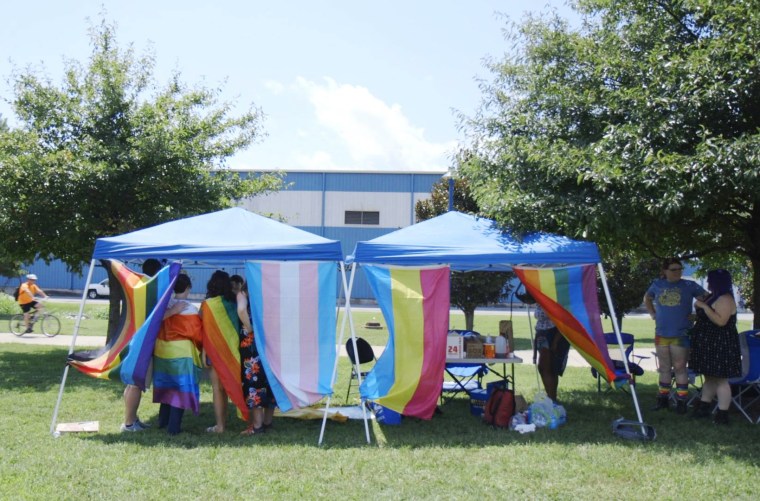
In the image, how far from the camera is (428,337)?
6.32 m

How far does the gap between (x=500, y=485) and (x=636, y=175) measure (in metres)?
3.12

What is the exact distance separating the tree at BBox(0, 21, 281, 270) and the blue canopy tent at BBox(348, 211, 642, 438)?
4599 millimetres

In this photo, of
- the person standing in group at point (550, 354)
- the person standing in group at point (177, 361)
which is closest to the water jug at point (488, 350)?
the person standing in group at point (550, 354)

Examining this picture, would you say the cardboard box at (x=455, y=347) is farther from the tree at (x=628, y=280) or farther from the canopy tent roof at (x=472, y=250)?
the tree at (x=628, y=280)

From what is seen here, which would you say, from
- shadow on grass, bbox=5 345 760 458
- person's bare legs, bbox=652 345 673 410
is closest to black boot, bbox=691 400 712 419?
shadow on grass, bbox=5 345 760 458

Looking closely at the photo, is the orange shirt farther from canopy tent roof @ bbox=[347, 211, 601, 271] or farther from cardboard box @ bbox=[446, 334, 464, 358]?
cardboard box @ bbox=[446, 334, 464, 358]

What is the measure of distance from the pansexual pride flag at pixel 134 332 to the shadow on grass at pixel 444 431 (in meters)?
0.59

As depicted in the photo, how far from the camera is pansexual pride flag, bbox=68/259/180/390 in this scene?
19.5 ft

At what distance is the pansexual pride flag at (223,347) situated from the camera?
242 inches

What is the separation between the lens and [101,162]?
31.1ft

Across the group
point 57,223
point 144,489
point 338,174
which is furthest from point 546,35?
point 338,174

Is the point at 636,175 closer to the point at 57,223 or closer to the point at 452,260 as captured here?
the point at 452,260

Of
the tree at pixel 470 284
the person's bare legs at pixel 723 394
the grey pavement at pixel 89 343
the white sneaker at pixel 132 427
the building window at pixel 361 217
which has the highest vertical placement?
the building window at pixel 361 217

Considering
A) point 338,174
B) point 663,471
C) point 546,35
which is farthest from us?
point 338,174
